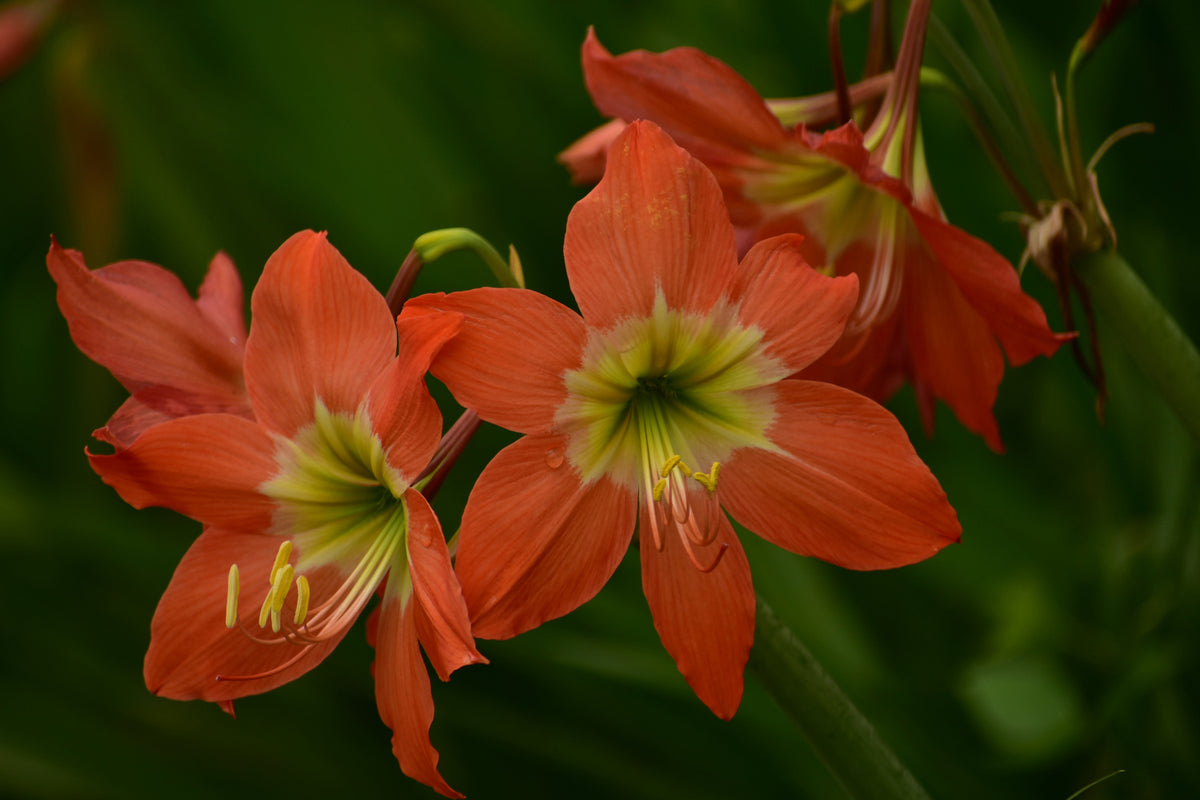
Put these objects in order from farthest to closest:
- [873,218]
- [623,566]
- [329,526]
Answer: [623,566] → [873,218] → [329,526]

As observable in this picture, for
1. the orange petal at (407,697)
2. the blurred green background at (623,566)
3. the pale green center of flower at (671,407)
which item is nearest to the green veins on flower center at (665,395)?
the pale green center of flower at (671,407)

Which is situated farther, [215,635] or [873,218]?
[873,218]

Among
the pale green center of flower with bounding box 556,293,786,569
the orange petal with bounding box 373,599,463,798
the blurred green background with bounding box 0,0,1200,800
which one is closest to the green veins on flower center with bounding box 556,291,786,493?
the pale green center of flower with bounding box 556,293,786,569

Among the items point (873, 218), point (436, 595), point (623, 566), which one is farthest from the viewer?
point (623, 566)

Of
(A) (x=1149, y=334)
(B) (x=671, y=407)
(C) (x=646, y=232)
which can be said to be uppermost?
(C) (x=646, y=232)

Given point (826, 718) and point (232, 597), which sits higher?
point (232, 597)

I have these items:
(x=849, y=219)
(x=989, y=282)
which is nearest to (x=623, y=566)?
(x=849, y=219)

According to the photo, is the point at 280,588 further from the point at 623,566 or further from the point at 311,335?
the point at 623,566
